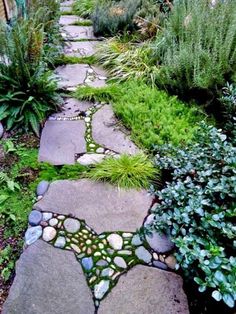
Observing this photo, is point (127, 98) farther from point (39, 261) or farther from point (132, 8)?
point (132, 8)

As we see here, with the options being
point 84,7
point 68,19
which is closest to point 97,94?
point 68,19

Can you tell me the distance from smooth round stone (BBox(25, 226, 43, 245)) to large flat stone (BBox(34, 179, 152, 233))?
5.4 inches

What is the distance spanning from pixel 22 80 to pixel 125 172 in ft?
4.03

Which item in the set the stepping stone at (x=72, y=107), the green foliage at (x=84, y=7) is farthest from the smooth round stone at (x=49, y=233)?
the green foliage at (x=84, y=7)

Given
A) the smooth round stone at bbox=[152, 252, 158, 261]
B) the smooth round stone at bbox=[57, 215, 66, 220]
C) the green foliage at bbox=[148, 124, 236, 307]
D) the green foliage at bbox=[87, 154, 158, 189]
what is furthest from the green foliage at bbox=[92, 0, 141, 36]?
the smooth round stone at bbox=[152, 252, 158, 261]

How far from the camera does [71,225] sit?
1.65 metres

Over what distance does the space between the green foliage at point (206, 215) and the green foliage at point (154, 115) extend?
Answer: 19.4 inches

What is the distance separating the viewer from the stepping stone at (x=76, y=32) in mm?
4228

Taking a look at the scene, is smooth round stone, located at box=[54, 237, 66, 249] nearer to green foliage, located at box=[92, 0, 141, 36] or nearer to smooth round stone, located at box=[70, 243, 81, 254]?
smooth round stone, located at box=[70, 243, 81, 254]

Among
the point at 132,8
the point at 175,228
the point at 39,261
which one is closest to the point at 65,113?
the point at 39,261

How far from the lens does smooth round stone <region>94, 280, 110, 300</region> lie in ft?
4.47

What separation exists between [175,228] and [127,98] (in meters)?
1.61

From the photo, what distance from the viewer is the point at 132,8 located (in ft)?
13.8

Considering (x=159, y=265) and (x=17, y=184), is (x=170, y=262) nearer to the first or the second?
(x=159, y=265)
